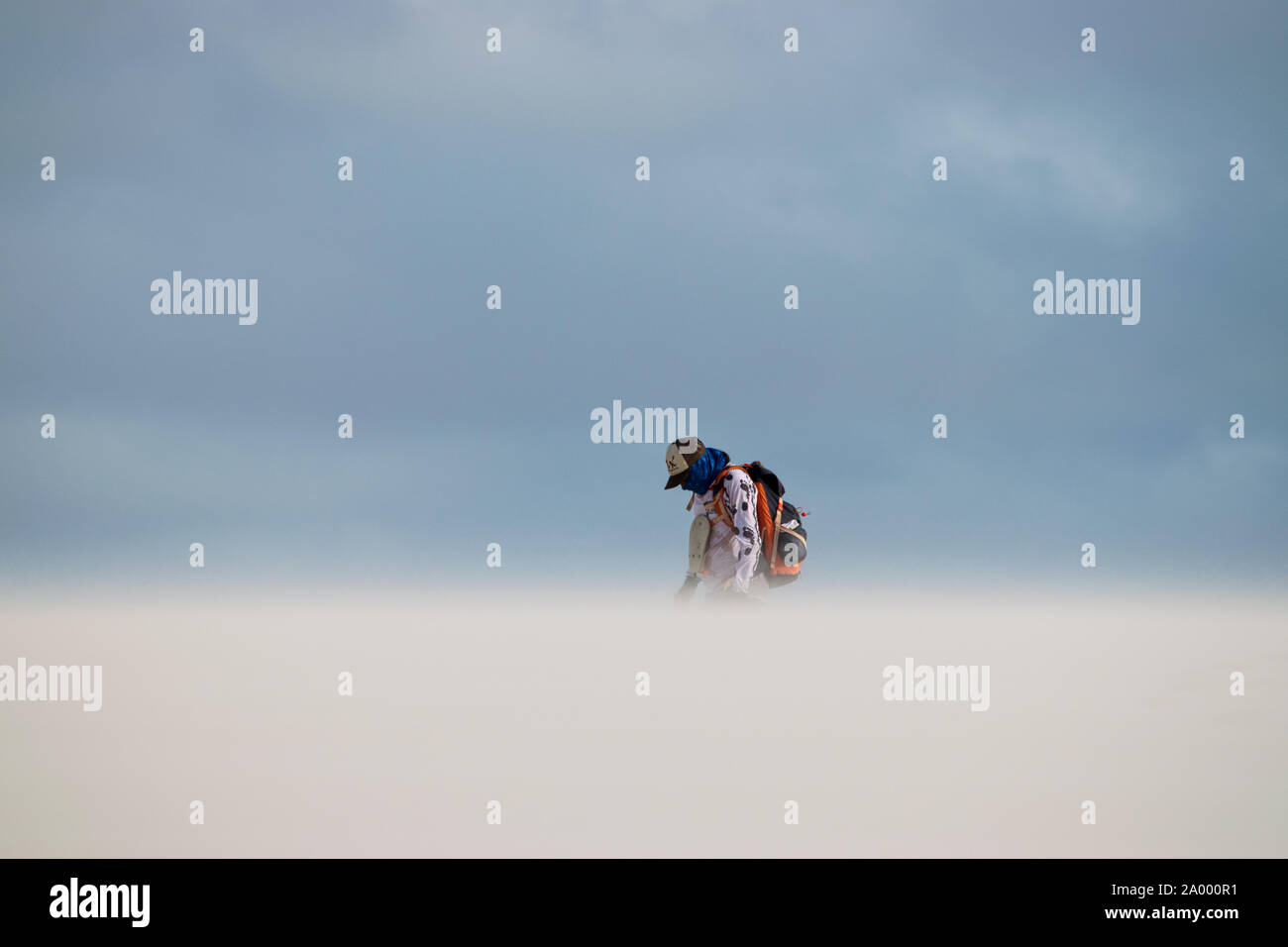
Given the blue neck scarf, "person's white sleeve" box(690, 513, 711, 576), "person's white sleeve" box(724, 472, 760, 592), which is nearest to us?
"person's white sleeve" box(724, 472, 760, 592)

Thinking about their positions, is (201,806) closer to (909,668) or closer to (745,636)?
(745,636)

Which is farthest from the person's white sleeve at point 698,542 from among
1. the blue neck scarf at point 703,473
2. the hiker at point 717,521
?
the blue neck scarf at point 703,473

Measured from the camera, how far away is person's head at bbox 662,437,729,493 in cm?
1631

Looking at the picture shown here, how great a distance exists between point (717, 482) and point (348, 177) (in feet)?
27.8

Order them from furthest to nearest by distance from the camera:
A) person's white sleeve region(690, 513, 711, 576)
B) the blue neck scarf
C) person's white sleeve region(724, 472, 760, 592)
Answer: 1. the blue neck scarf
2. person's white sleeve region(690, 513, 711, 576)
3. person's white sleeve region(724, 472, 760, 592)

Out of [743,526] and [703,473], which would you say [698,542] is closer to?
[743,526]

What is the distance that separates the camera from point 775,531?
16.4m

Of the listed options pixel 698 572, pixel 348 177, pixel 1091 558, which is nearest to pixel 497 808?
pixel 698 572

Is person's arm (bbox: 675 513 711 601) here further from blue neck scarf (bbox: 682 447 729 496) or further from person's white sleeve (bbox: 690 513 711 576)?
blue neck scarf (bbox: 682 447 729 496)

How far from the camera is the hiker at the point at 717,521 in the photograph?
15.8m

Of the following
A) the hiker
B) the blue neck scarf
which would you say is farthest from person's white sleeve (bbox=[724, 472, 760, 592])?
the blue neck scarf

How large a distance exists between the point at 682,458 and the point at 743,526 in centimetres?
125

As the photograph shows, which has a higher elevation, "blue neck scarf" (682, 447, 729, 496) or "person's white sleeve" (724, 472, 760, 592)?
"blue neck scarf" (682, 447, 729, 496)

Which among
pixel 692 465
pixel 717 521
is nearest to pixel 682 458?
pixel 692 465
